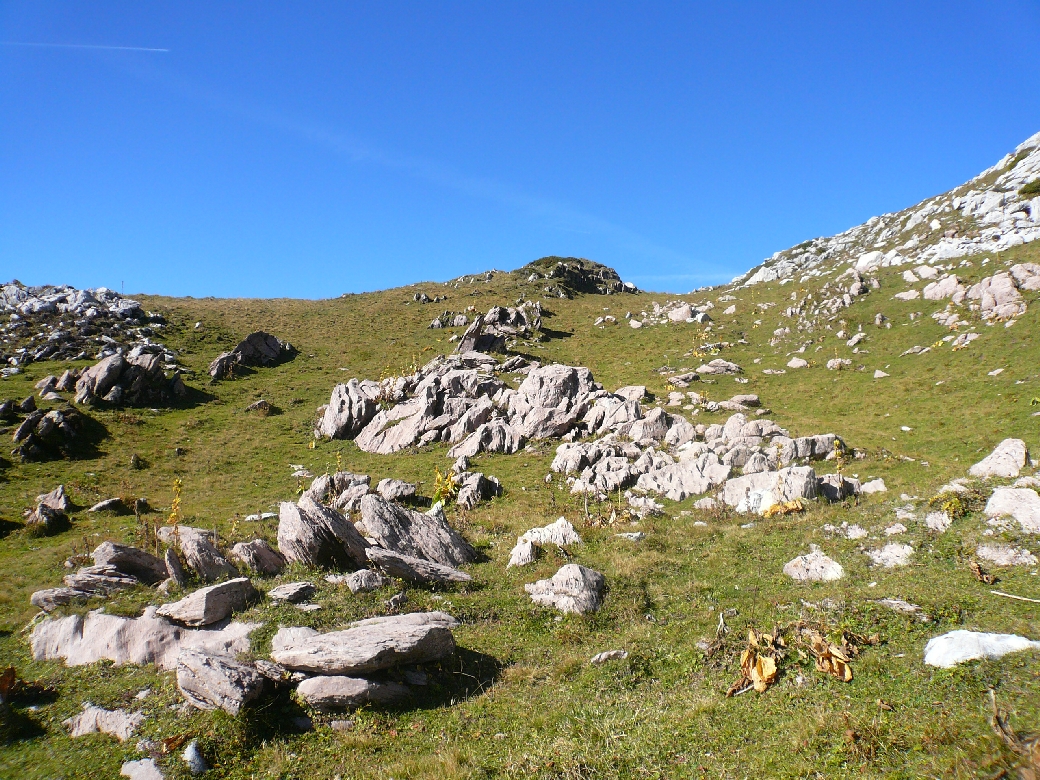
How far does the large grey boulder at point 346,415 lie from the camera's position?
4872cm

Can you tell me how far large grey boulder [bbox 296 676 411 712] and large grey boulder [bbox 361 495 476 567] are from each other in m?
8.33

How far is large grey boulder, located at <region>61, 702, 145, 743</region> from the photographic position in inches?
490

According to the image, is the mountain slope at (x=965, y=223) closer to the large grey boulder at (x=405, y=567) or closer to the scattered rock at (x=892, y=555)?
the scattered rock at (x=892, y=555)

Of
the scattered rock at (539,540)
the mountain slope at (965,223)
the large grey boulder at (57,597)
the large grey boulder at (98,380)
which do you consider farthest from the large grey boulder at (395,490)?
the mountain slope at (965,223)

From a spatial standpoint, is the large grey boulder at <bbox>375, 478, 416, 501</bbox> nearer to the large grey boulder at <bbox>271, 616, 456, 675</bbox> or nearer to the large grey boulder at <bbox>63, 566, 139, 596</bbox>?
the large grey boulder at <bbox>63, 566, 139, 596</bbox>

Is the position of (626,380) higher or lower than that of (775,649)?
higher

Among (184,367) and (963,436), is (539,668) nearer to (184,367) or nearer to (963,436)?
(963,436)

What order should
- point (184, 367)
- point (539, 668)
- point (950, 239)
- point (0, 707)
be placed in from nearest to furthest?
point (0, 707) → point (539, 668) → point (184, 367) → point (950, 239)

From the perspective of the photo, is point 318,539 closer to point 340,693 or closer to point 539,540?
Answer: point 340,693

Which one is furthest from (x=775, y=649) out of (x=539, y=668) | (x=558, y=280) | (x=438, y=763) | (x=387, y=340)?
(x=558, y=280)

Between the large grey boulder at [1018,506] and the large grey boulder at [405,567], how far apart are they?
19.4m

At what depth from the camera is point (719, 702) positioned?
39.4 feet

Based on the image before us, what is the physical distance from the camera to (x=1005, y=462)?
23.0m

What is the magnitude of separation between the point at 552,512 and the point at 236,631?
17996 mm
